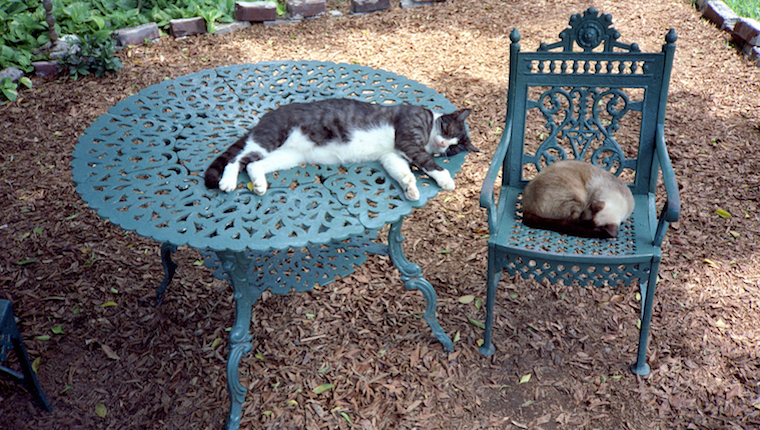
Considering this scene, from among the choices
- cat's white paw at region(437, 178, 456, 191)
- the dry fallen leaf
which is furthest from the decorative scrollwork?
the dry fallen leaf

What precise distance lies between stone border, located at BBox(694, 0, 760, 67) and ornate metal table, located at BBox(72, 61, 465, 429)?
161 inches

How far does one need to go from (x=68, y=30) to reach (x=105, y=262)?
3316 mm

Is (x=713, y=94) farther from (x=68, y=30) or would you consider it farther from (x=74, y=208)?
(x=68, y=30)

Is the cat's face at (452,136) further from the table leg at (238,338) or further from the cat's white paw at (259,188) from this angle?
the table leg at (238,338)

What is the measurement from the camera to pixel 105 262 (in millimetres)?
3572

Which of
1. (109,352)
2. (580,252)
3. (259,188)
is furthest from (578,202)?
(109,352)

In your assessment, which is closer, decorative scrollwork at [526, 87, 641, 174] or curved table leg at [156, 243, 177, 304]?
decorative scrollwork at [526, 87, 641, 174]

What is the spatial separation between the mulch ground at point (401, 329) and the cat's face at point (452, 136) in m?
0.98

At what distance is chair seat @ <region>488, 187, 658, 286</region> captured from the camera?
2467 millimetres

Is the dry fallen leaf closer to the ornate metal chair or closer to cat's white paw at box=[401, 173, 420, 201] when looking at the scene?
cat's white paw at box=[401, 173, 420, 201]

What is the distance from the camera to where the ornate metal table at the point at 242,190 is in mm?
2184

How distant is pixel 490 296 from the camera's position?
9.12 ft

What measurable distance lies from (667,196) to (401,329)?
60.2 inches

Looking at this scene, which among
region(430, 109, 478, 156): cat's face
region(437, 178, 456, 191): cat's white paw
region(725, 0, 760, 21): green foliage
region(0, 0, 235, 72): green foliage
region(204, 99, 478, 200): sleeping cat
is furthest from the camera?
region(725, 0, 760, 21): green foliage
